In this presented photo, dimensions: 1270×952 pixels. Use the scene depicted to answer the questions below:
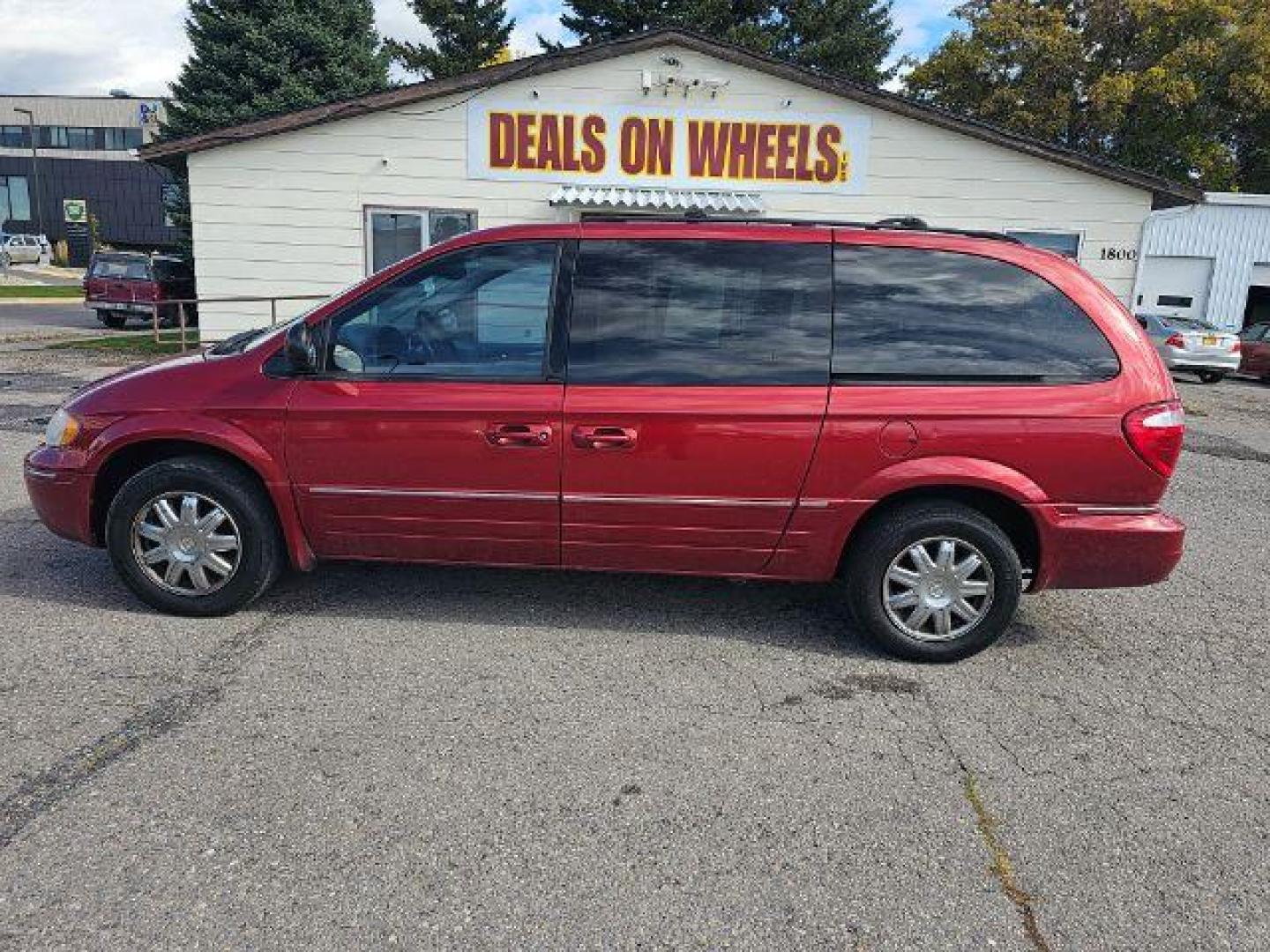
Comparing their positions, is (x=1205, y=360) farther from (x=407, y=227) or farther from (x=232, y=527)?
(x=232, y=527)

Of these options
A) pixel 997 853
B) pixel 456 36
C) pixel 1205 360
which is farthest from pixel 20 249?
pixel 997 853

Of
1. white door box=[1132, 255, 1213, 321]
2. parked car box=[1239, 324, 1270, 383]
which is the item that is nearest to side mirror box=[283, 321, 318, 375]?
parked car box=[1239, 324, 1270, 383]

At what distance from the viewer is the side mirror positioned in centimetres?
376

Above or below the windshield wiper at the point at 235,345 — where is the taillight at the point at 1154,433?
below

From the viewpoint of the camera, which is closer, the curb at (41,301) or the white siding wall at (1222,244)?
the white siding wall at (1222,244)

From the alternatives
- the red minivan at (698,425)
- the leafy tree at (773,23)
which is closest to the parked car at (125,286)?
the leafy tree at (773,23)

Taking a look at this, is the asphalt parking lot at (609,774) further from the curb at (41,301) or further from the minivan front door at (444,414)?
the curb at (41,301)

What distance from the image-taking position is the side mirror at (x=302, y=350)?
376 centimetres

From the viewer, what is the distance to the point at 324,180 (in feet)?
40.8

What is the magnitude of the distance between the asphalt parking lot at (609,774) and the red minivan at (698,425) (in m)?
0.40

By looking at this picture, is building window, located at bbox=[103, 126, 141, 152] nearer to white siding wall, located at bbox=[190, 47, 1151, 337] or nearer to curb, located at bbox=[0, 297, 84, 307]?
curb, located at bbox=[0, 297, 84, 307]

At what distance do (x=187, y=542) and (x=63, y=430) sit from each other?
0.78 metres

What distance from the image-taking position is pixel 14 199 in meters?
62.9

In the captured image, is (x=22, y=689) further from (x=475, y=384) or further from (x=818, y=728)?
(x=818, y=728)
